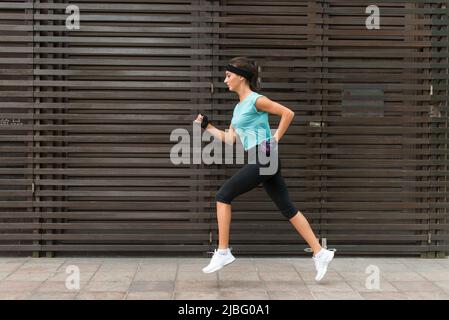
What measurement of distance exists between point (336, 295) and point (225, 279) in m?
1.07

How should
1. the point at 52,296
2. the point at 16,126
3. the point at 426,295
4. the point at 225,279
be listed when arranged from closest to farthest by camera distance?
the point at 52,296 < the point at 426,295 < the point at 225,279 < the point at 16,126

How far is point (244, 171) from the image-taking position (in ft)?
15.8

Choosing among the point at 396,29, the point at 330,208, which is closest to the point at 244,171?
the point at 330,208

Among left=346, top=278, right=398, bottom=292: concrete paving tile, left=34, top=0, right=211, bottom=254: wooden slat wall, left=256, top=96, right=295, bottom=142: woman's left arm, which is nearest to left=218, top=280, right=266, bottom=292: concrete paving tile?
left=346, top=278, right=398, bottom=292: concrete paving tile

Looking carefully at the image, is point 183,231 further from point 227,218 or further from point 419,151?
point 419,151

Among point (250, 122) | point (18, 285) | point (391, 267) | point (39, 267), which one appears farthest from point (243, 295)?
point (39, 267)

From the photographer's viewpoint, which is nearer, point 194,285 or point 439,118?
point 194,285

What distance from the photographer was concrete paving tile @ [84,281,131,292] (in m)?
4.75

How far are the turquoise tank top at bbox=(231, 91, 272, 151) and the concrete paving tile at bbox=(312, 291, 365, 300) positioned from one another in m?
1.41

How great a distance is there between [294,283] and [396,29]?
9.80 ft

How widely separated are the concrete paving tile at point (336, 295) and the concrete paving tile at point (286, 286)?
6.6 inches

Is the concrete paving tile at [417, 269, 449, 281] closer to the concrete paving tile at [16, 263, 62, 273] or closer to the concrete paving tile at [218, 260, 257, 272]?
the concrete paving tile at [218, 260, 257, 272]

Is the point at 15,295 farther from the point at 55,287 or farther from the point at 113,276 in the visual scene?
the point at 113,276

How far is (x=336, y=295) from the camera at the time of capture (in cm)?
461
